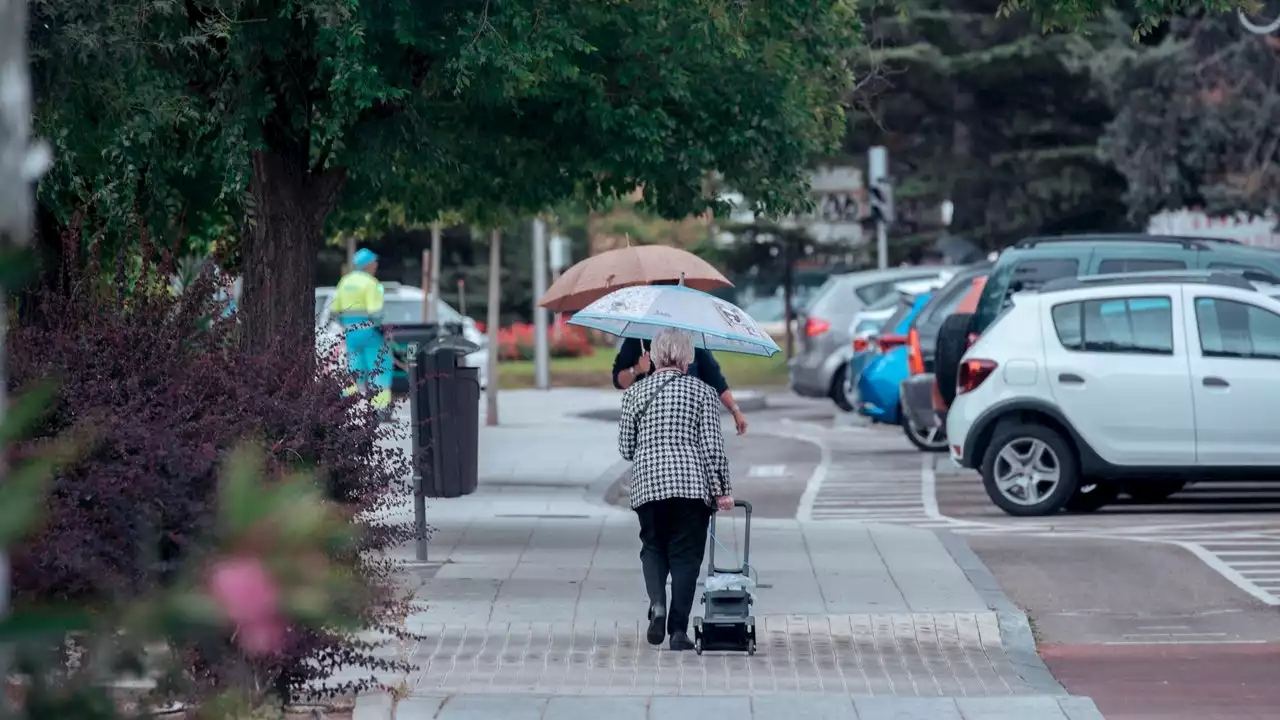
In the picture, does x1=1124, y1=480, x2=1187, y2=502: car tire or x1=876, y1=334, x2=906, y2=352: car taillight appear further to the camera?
x1=876, y1=334, x2=906, y2=352: car taillight

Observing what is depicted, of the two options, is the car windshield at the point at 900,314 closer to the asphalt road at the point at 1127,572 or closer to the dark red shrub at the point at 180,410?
the asphalt road at the point at 1127,572

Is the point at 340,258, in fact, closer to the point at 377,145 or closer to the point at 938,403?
the point at 938,403

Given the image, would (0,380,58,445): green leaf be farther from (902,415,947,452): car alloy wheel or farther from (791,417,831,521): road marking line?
(902,415,947,452): car alloy wheel

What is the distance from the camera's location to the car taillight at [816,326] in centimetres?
2366

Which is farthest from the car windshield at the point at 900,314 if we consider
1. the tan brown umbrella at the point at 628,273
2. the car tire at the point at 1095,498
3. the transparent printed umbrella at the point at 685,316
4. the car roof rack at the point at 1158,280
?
the transparent printed umbrella at the point at 685,316

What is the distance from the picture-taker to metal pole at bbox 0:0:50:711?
147 centimetres

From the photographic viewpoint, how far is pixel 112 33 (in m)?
7.62

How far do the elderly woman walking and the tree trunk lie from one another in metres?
2.65

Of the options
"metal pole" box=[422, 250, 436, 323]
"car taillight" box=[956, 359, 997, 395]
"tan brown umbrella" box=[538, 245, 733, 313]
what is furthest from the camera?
"metal pole" box=[422, 250, 436, 323]

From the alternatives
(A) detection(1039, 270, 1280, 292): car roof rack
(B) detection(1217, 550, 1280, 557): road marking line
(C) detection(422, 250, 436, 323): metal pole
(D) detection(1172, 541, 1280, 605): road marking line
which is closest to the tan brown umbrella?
(D) detection(1172, 541, 1280, 605): road marking line

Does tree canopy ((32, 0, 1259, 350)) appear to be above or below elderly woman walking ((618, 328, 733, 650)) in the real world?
above

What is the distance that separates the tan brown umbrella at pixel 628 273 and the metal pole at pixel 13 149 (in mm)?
8740

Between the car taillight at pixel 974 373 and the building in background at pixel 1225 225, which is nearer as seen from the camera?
the car taillight at pixel 974 373

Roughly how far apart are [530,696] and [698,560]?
1.64 meters
